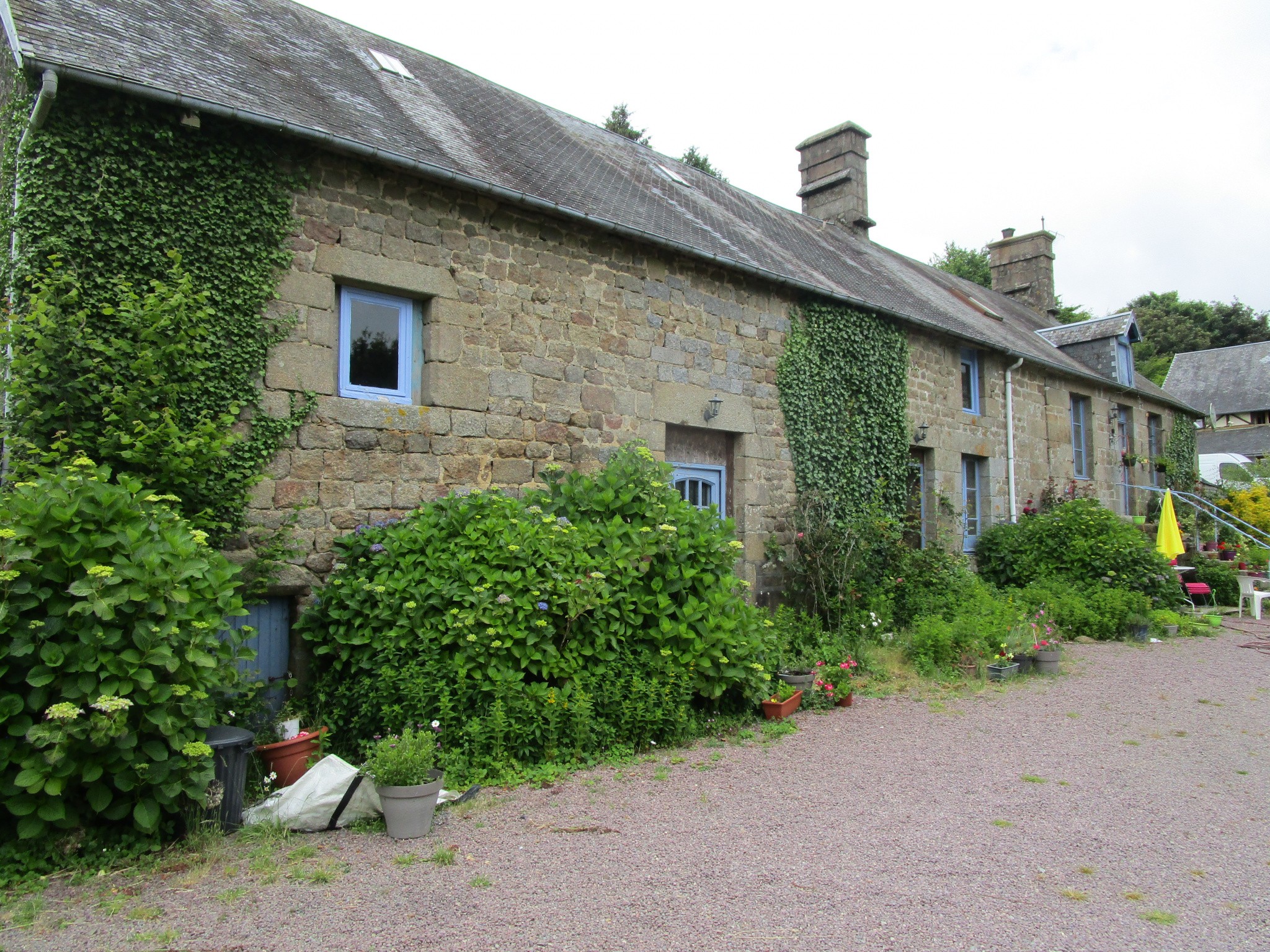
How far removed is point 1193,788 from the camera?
15.6 ft

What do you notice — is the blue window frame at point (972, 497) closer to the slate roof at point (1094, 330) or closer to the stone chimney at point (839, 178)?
the stone chimney at point (839, 178)

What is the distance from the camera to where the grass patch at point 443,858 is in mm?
3680

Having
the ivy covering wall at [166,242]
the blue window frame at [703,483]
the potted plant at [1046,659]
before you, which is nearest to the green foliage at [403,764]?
the ivy covering wall at [166,242]

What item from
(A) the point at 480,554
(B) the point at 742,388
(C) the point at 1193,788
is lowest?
(C) the point at 1193,788

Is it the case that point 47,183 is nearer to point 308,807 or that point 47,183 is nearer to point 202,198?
point 202,198

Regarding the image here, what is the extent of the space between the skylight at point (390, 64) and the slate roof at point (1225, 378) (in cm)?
3708

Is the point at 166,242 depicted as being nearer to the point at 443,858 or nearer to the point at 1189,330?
the point at 443,858

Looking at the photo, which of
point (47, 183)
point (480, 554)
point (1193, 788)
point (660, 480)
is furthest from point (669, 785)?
point (47, 183)

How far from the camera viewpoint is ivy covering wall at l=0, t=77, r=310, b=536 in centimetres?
481

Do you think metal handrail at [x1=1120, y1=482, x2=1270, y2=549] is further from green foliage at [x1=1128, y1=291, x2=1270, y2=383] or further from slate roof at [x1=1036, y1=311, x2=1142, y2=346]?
green foliage at [x1=1128, y1=291, x2=1270, y2=383]

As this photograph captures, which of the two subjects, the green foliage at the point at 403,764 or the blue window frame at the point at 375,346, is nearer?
the green foliage at the point at 403,764

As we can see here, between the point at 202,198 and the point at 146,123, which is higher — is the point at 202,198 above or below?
below

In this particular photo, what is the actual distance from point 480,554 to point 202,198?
2968mm

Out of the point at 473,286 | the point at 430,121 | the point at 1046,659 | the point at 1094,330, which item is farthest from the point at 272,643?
the point at 1094,330
